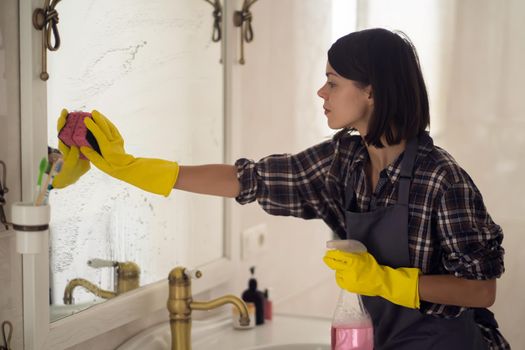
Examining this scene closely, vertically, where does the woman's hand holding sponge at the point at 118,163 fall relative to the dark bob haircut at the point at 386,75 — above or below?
below

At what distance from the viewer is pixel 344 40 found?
1.47 metres

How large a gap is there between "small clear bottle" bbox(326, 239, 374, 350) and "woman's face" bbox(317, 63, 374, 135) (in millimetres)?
Answer: 264

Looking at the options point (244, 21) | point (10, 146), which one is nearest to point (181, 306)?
point (10, 146)

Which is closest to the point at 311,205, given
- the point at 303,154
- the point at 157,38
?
the point at 303,154

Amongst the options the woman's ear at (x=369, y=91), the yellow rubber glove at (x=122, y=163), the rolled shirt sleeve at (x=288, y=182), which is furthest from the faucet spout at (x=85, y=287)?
the woman's ear at (x=369, y=91)

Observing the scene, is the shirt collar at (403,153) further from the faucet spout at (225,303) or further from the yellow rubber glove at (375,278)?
the faucet spout at (225,303)

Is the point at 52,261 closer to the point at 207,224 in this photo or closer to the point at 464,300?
the point at 207,224

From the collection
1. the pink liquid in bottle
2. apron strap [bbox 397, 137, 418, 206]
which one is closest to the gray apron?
apron strap [bbox 397, 137, 418, 206]

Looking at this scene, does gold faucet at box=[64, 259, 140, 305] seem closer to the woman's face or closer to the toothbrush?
the toothbrush

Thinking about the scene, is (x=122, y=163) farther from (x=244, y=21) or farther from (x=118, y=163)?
(x=244, y=21)

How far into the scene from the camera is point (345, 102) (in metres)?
1.47

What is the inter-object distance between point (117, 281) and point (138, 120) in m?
0.36

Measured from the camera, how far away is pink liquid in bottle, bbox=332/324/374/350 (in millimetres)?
1398

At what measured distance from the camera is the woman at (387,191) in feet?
4.53
